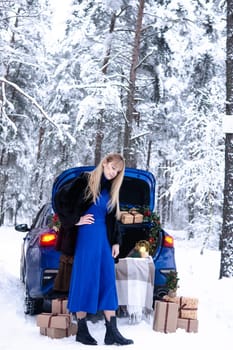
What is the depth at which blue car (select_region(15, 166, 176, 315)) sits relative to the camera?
18.4 feet

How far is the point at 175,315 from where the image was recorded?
5.46 m

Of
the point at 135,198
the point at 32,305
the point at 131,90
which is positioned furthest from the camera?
the point at 131,90

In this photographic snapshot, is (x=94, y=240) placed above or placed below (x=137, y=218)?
below

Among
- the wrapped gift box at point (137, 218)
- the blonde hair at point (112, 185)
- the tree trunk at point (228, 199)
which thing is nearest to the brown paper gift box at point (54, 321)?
the blonde hair at point (112, 185)

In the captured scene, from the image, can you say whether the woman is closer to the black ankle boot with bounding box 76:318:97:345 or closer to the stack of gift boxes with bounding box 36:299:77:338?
the black ankle boot with bounding box 76:318:97:345

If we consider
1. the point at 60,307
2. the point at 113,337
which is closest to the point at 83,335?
the point at 113,337

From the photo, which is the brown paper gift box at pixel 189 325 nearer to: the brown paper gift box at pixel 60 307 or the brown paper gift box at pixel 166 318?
the brown paper gift box at pixel 166 318

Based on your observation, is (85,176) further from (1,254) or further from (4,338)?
(1,254)

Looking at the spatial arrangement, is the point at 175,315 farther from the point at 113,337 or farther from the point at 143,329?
the point at 113,337

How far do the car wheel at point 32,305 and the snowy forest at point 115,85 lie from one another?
10.8 feet

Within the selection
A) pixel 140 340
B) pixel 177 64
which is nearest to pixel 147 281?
pixel 140 340

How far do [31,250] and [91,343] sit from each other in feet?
5.94

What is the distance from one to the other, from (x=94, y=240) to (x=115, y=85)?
9989 mm

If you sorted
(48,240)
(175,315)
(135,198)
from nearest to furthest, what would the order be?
(175,315) < (48,240) < (135,198)
